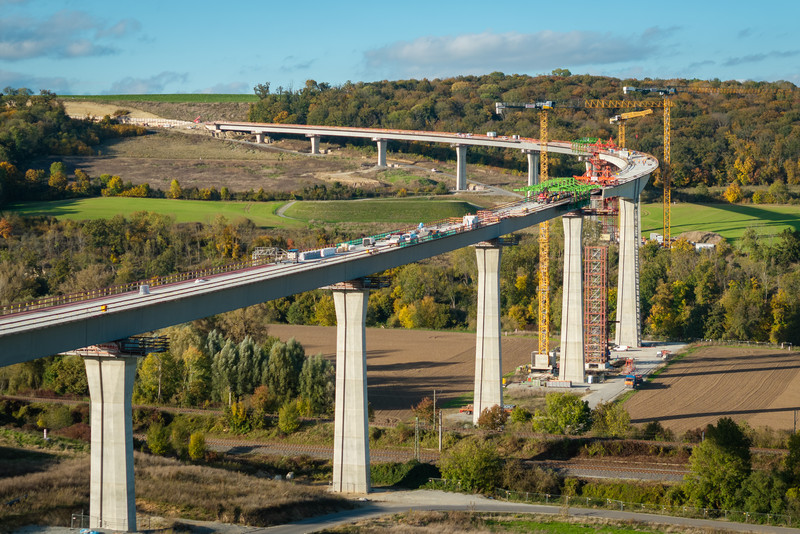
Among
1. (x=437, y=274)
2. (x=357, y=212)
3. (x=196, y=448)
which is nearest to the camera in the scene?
(x=196, y=448)

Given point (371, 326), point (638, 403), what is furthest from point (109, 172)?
point (638, 403)

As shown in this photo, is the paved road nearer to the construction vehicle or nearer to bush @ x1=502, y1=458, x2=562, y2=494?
bush @ x1=502, y1=458, x2=562, y2=494

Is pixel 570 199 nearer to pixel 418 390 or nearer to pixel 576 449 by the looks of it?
pixel 418 390

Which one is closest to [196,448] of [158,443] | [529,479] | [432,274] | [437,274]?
[158,443]

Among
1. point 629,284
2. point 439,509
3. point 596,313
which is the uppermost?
point 629,284

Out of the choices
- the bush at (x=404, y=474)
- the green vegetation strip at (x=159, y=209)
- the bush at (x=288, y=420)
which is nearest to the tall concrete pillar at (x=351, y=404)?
the bush at (x=404, y=474)

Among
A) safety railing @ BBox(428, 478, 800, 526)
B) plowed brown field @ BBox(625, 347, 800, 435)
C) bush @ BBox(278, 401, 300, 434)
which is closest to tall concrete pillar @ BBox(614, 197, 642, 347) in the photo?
plowed brown field @ BBox(625, 347, 800, 435)

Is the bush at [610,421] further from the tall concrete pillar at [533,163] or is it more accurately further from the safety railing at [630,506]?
the tall concrete pillar at [533,163]

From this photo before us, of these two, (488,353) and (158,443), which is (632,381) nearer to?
(488,353)
